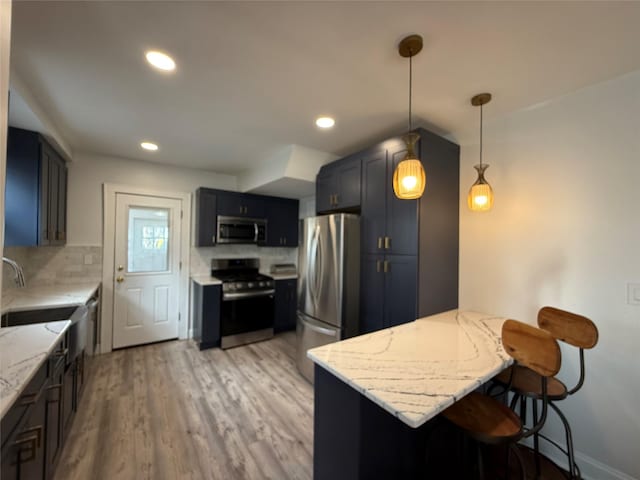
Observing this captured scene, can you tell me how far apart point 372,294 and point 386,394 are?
1371 millimetres

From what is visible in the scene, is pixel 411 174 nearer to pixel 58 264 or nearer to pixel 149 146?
pixel 149 146

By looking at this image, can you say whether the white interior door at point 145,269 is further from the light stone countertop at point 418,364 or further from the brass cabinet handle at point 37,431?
the light stone countertop at point 418,364

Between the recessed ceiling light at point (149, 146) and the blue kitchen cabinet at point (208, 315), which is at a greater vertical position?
the recessed ceiling light at point (149, 146)

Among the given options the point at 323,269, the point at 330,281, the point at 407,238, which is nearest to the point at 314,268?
the point at 323,269

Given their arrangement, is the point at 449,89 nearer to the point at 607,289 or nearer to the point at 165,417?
the point at 607,289

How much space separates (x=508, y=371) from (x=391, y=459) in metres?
0.91

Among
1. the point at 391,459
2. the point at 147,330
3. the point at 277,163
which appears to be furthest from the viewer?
the point at 147,330

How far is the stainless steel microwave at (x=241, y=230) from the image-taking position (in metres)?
3.75

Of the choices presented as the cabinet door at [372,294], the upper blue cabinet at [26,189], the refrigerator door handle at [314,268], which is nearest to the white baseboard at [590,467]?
the cabinet door at [372,294]

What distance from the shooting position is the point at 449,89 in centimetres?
173

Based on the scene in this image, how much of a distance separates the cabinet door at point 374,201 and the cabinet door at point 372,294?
0.11m

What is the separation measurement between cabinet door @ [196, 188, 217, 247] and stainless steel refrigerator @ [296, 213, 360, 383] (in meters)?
1.67

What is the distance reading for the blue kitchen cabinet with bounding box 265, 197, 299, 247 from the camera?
4.15 metres

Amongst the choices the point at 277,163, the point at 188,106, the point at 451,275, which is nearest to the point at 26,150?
the point at 188,106
